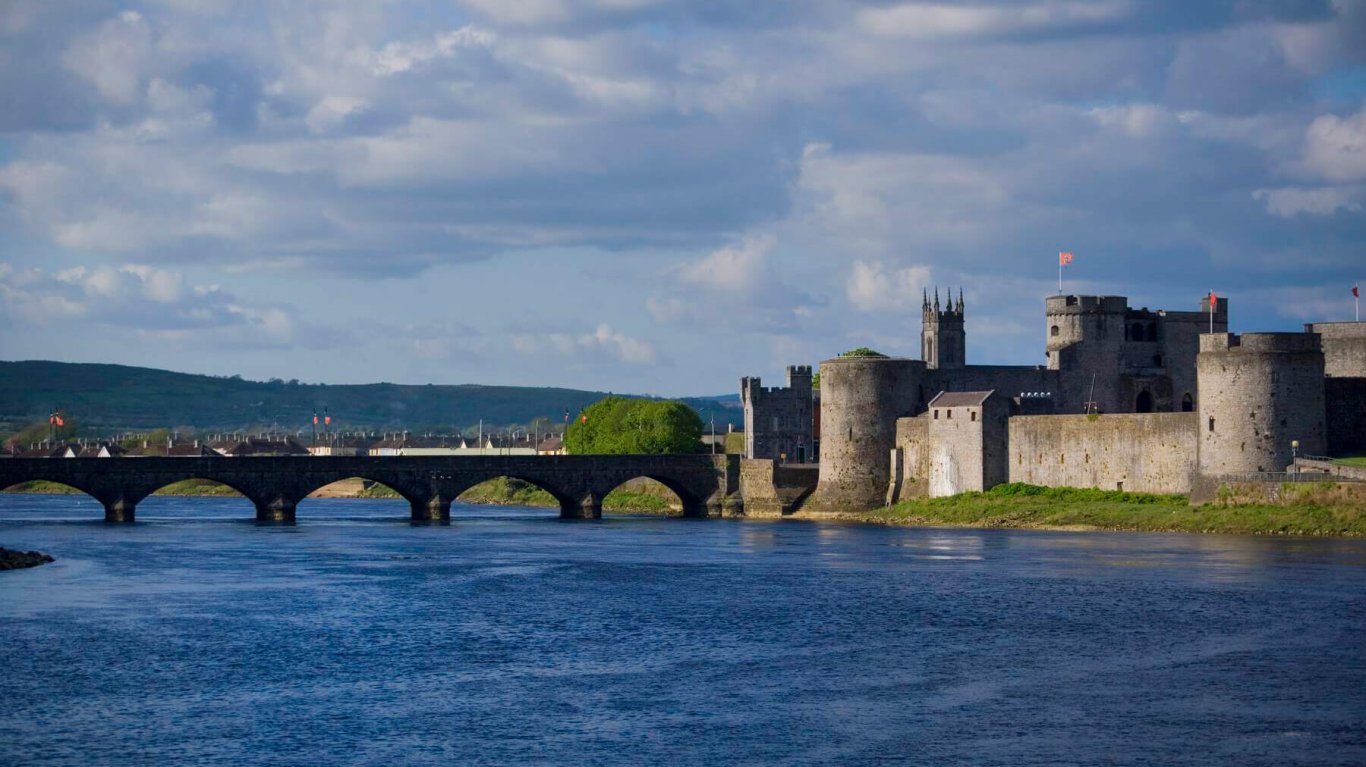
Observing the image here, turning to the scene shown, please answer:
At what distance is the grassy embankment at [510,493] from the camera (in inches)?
4368

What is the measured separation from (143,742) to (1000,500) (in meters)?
54.6

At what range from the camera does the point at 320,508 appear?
122 metres

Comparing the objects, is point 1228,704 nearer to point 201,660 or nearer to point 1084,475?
point 201,660

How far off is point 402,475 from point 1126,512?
35.9 meters

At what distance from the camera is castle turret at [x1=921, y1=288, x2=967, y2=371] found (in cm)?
11406

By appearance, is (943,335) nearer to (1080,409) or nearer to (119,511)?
(1080,409)

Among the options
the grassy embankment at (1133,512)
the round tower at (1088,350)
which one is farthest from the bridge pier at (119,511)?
the round tower at (1088,350)

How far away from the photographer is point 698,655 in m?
43.0

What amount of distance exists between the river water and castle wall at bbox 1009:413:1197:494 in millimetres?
6210

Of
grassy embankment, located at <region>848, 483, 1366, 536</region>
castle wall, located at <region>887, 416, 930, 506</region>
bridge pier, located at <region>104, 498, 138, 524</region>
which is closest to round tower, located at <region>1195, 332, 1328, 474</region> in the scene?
grassy embankment, located at <region>848, 483, 1366, 536</region>

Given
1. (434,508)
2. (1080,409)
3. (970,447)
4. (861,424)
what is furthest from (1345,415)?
(434,508)

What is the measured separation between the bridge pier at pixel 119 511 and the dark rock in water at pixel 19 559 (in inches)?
1014

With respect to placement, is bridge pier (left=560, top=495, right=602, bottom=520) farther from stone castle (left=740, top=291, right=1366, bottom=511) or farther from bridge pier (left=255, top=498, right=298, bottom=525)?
bridge pier (left=255, top=498, right=298, bottom=525)

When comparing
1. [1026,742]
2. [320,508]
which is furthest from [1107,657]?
[320,508]
